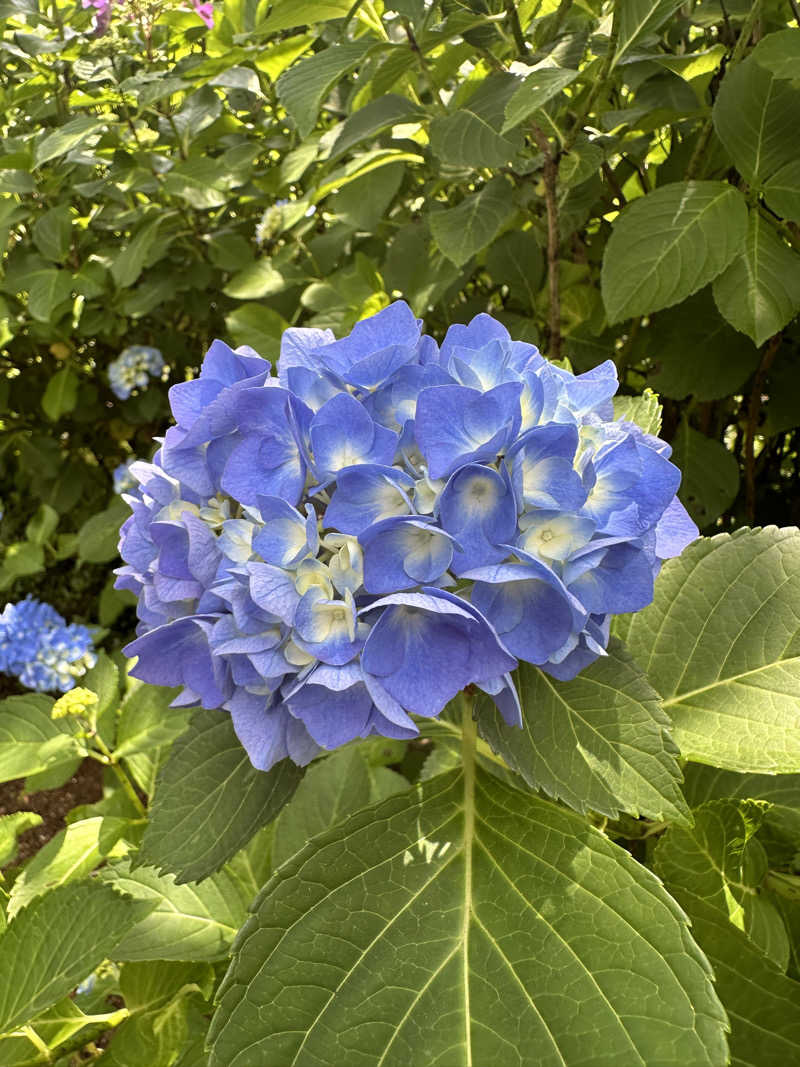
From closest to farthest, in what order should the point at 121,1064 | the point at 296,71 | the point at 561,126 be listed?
the point at 121,1064 → the point at 296,71 → the point at 561,126

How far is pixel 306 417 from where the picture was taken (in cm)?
70

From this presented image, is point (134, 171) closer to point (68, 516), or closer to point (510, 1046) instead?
point (68, 516)

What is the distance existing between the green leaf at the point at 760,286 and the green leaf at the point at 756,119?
8 centimetres

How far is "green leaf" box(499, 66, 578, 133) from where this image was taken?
1.00 metres

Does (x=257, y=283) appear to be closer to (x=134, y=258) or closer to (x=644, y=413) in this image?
(x=134, y=258)

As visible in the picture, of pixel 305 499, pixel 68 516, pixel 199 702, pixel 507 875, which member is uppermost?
pixel 305 499

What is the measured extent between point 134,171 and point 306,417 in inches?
66.8

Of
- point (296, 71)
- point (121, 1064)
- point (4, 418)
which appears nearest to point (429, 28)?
point (296, 71)

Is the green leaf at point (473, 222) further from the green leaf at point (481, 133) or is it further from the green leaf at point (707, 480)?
the green leaf at point (707, 480)

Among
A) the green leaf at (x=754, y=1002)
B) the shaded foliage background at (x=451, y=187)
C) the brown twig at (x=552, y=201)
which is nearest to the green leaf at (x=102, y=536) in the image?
the shaded foliage background at (x=451, y=187)

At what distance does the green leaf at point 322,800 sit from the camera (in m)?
1.24

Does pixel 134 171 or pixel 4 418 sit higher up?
pixel 134 171

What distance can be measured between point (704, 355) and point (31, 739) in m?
1.38

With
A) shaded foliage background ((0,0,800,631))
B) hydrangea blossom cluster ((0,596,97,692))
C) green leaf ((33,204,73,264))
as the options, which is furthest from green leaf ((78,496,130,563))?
green leaf ((33,204,73,264))
